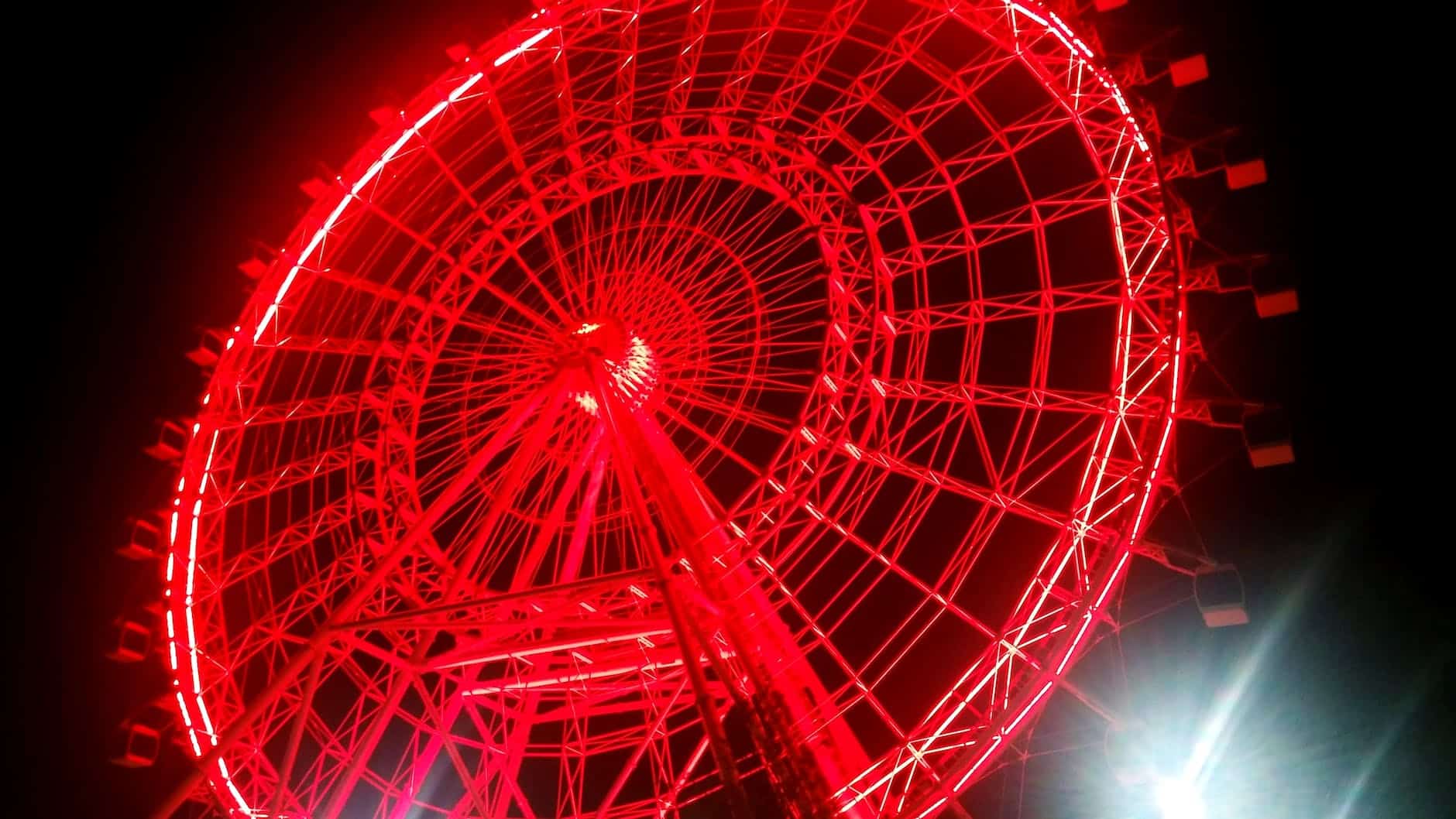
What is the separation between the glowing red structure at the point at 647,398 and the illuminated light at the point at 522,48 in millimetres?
34

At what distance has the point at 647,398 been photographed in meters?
16.9

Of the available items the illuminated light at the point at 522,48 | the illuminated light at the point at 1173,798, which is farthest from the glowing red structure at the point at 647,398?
the illuminated light at the point at 1173,798

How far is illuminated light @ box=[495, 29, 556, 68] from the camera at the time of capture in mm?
16859

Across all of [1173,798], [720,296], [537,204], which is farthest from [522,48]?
[1173,798]

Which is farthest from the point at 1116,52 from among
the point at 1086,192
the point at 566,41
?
the point at 566,41

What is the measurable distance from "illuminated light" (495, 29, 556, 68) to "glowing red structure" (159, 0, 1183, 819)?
0.11ft

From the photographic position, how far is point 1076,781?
19.3m

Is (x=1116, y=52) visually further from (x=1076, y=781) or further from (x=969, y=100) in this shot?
(x=1076, y=781)

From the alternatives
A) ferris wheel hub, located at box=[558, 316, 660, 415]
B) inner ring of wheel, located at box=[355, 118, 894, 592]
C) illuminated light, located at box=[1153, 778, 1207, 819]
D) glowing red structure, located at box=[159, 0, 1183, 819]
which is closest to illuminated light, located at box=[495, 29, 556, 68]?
glowing red structure, located at box=[159, 0, 1183, 819]

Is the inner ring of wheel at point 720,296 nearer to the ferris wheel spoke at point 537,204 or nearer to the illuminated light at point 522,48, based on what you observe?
the ferris wheel spoke at point 537,204

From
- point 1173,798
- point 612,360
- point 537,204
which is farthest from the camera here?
point 537,204

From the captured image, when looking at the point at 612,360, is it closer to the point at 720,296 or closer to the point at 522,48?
the point at 720,296

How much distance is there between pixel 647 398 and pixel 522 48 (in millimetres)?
5626

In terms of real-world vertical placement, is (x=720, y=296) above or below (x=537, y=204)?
below
